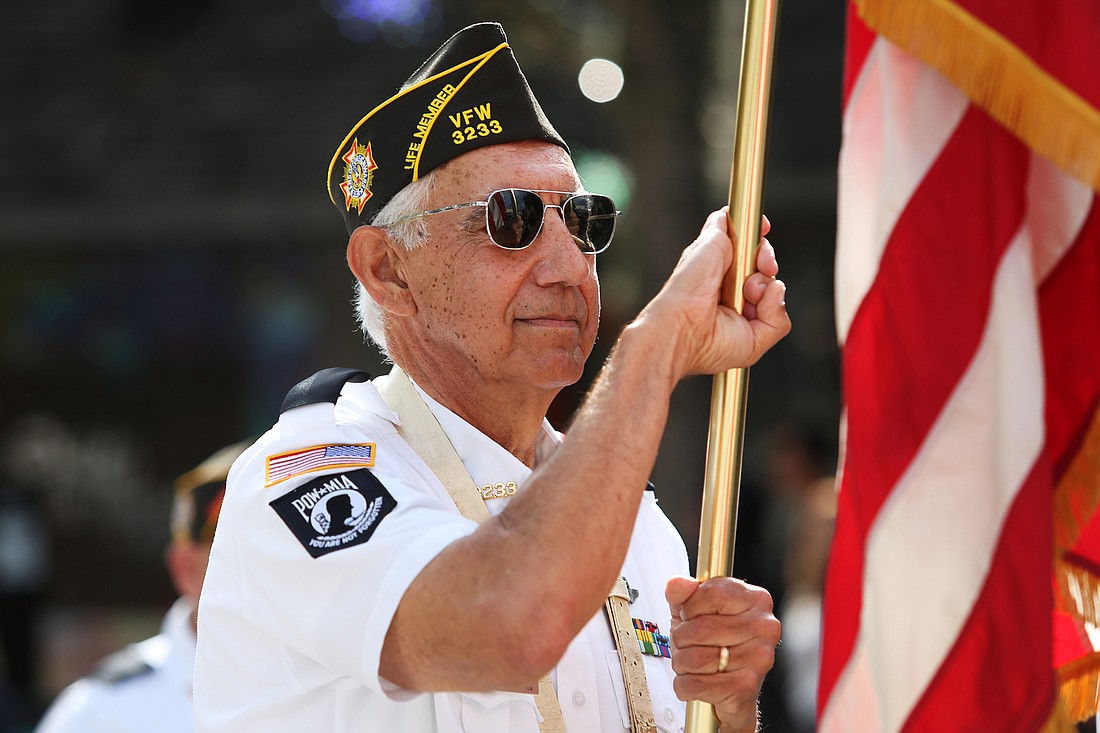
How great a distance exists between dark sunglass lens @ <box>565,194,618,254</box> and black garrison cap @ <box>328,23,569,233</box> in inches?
6.3

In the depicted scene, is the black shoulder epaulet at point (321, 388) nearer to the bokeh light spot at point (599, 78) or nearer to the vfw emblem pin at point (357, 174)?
the vfw emblem pin at point (357, 174)

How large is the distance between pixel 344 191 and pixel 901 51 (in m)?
1.17

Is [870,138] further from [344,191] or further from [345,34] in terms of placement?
[345,34]

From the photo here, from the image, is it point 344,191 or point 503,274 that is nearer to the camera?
point 503,274

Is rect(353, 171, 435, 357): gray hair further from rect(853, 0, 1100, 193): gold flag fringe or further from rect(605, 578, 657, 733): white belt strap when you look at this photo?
rect(853, 0, 1100, 193): gold flag fringe

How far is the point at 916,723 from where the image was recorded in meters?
2.21

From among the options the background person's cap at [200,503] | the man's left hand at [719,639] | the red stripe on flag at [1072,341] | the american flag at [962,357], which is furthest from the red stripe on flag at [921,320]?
the background person's cap at [200,503]

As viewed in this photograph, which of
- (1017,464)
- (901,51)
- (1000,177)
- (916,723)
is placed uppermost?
(901,51)

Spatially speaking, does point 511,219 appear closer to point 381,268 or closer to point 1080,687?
point 381,268

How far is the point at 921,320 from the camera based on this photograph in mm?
2289

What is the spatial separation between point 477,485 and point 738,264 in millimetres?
627

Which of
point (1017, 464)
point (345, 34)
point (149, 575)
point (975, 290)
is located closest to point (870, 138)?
point (975, 290)

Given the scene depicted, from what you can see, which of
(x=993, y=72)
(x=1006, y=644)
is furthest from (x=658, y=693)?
(x=993, y=72)

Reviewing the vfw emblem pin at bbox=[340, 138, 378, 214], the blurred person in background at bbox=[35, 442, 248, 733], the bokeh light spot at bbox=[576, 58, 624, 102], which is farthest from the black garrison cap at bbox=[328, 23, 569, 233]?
the bokeh light spot at bbox=[576, 58, 624, 102]
